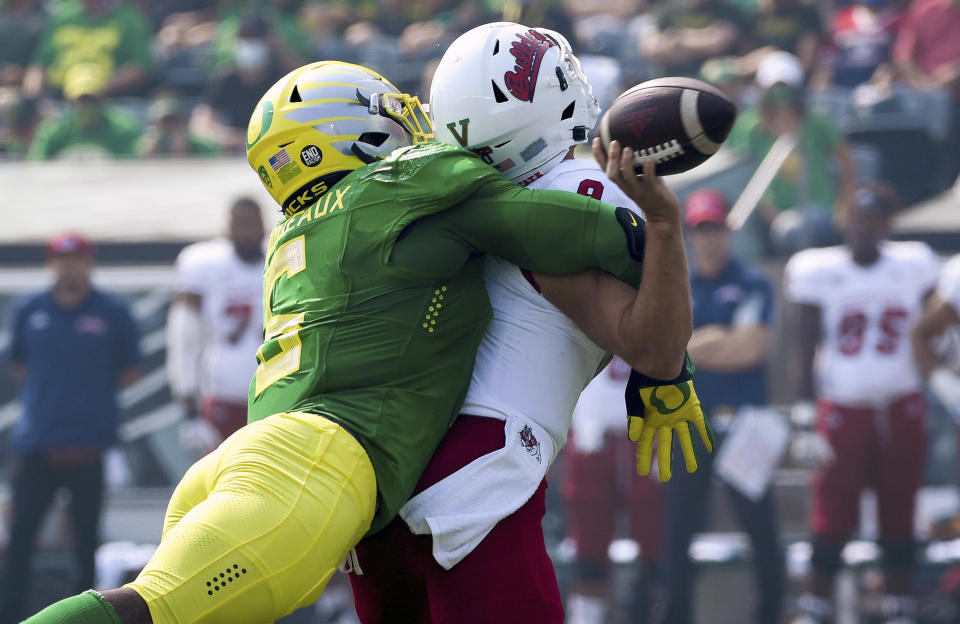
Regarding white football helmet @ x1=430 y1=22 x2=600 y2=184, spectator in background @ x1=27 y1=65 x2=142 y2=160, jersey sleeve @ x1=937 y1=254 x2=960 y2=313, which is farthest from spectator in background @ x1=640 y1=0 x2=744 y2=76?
white football helmet @ x1=430 y1=22 x2=600 y2=184

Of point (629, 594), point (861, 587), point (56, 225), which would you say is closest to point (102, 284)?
point (56, 225)

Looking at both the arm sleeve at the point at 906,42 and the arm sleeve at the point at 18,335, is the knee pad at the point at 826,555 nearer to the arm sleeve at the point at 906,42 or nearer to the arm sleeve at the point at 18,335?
the arm sleeve at the point at 906,42

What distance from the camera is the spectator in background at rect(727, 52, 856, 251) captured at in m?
7.32

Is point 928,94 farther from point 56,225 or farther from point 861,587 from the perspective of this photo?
point 56,225

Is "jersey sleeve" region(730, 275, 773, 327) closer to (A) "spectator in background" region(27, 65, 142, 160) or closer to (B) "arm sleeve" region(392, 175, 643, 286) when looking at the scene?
(B) "arm sleeve" region(392, 175, 643, 286)

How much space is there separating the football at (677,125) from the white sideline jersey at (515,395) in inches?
8.9

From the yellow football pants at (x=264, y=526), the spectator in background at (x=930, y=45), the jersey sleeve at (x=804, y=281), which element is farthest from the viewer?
the spectator in background at (x=930, y=45)

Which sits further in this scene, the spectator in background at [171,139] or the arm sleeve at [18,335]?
the spectator in background at [171,139]

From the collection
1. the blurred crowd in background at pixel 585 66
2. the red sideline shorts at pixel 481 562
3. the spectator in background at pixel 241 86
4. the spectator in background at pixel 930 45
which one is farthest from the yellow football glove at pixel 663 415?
the spectator in background at pixel 241 86

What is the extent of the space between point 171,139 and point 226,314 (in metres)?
2.62

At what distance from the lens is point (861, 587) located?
21.7 ft

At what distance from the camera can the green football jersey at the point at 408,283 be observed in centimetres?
289

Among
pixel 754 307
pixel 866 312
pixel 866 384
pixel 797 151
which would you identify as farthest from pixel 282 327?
pixel 797 151

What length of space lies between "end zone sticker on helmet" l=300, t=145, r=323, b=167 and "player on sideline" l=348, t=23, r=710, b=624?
278 mm
